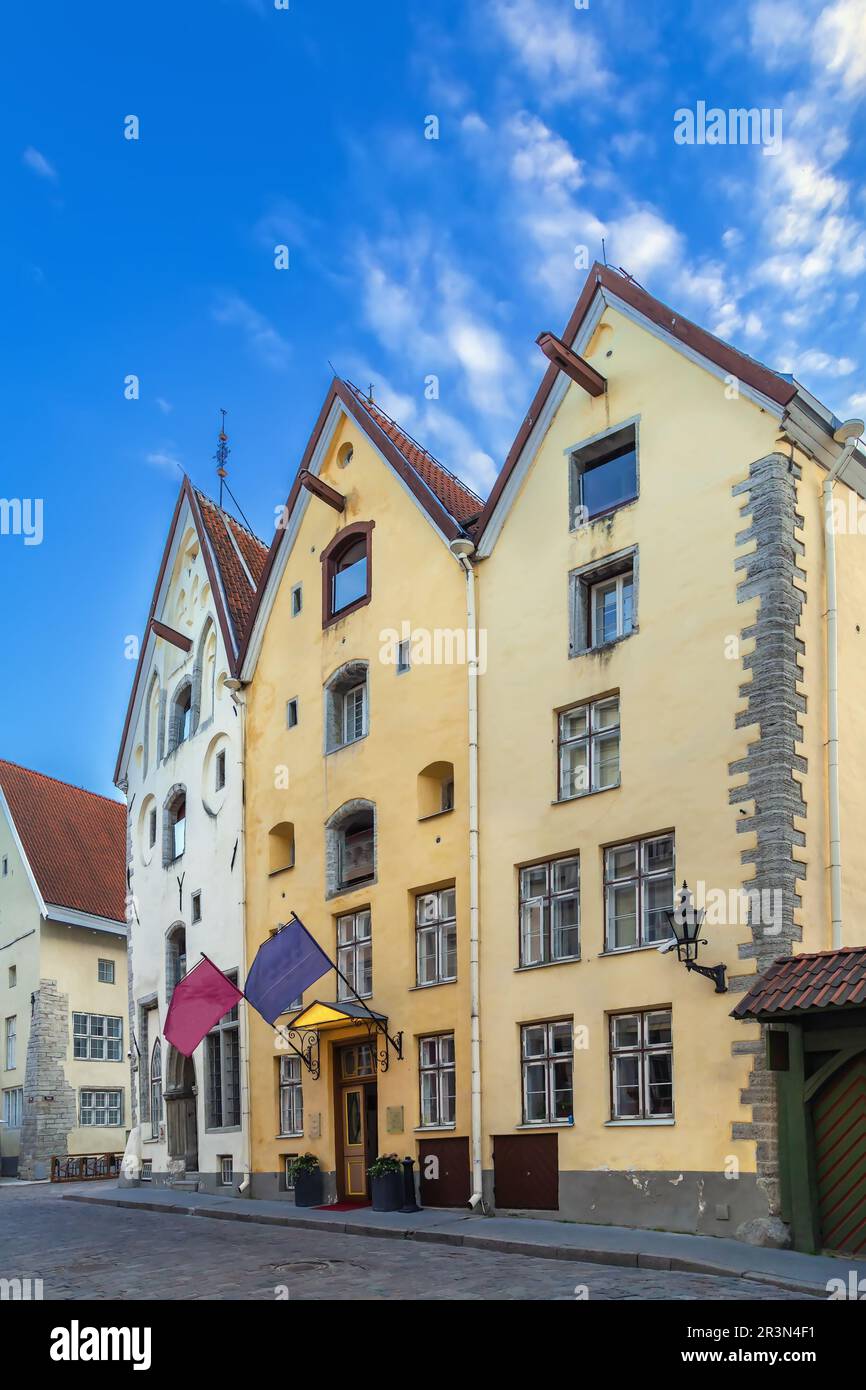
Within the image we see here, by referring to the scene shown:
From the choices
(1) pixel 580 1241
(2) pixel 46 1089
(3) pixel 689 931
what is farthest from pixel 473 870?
(2) pixel 46 1089

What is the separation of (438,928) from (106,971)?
23.6 meters

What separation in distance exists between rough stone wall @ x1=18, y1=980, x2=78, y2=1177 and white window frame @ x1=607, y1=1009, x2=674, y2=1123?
1015 inches

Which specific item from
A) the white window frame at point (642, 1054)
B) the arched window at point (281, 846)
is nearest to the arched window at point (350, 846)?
the arched window at point (281, 846)

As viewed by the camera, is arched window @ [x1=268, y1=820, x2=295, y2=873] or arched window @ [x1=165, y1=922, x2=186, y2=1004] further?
arched window @ [x1=165, y1=922, x2=186, y2=1004]

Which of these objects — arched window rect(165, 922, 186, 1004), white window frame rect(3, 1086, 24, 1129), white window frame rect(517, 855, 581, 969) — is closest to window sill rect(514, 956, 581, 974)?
white window frame rect(517, 855, 581, 969)

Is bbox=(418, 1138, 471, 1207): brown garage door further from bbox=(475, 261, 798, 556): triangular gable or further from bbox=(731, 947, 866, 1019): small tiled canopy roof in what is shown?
bbox=(475, 261, 798, 556): triangular gable

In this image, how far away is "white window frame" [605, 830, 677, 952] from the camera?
17.8 meters

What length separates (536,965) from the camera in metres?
19.4

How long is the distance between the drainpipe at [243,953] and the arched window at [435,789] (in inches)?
250

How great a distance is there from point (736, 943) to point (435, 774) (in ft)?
24.1

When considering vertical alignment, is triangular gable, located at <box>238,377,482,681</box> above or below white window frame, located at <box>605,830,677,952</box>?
above

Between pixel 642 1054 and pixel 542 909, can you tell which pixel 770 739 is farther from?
pixel 542 909

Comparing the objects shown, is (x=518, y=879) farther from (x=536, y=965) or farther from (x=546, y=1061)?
(x=546, y=1061)
